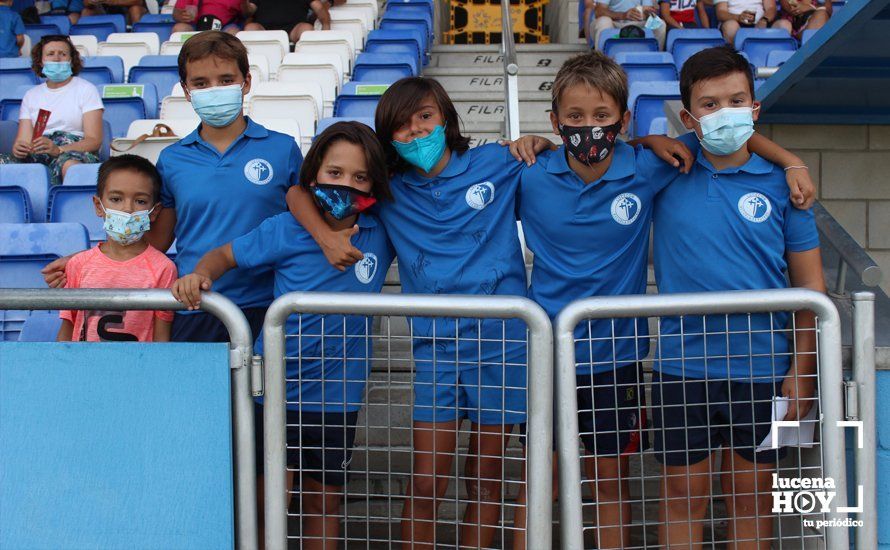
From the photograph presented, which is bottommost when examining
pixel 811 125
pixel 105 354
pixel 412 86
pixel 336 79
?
pixel 105 354

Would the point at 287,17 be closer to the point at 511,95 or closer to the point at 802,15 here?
the point at 511,95

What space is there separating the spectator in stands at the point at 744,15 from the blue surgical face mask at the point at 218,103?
20.9 feet

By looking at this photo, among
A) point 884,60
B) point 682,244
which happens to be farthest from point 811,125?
point 682,244

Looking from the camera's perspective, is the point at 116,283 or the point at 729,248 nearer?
the point at 729,248

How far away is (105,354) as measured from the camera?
2445 millimetres

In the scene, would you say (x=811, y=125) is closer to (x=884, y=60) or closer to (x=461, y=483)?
(x=884, y=60)

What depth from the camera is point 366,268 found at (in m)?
2.88

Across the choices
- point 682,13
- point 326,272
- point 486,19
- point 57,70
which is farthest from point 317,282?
point 486,19

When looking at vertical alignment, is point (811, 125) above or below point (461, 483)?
above

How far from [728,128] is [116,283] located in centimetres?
191

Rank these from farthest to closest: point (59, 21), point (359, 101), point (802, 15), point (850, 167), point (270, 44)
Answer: point (59, 21) < point (802, 15) < point (270, 44) < point (359, 101) < point (850, 167)

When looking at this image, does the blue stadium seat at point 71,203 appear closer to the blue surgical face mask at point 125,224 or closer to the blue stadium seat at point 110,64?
the blue surgical face mask at point 125,224

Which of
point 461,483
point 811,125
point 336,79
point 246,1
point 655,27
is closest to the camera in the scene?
point 461,483

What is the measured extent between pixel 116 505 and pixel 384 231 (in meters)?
1.10
